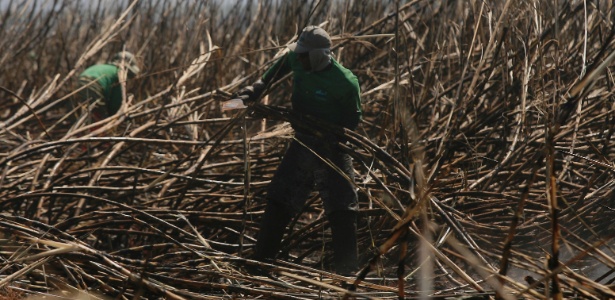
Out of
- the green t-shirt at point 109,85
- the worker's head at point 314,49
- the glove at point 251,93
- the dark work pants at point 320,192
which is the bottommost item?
the dark work pants at point 320,192

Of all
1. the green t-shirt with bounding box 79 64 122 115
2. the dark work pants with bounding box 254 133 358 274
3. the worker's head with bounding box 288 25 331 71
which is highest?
the worker's head with bounding box 288 25 331 71

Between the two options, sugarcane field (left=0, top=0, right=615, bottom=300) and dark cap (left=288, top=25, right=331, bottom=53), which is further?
dark cap (left=288, top=25, right=331, bottom=53)

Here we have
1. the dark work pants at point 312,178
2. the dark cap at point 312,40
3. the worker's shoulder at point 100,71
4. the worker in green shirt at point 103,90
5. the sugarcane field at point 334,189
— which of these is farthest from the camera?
the worker's shoulder at point 100,71

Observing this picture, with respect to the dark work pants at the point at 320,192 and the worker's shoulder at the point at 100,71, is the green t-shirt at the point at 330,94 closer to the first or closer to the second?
the dark work pants at the point at 320,192

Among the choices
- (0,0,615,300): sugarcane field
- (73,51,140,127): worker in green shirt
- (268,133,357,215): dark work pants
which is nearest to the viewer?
(0,0,615,300): sugarcane field

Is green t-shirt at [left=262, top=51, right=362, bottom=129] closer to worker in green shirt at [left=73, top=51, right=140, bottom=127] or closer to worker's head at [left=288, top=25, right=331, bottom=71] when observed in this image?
worker's head at [left=288, top=25, right=331, bottom=71]

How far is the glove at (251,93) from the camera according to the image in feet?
13.6

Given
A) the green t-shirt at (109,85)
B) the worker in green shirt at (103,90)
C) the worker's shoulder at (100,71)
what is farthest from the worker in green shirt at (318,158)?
the worker's shoulder at (100,71)

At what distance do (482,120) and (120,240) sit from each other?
2.17 m

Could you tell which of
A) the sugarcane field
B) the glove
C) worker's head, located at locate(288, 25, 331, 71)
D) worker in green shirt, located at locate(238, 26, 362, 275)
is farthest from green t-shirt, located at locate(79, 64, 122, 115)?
worker's head, located at locate(288, 25, 331, 71)

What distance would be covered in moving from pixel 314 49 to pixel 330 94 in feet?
0.73

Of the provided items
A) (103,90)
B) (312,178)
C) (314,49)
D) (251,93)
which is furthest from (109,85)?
(314,49)

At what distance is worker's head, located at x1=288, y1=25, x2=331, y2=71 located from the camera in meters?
4.02

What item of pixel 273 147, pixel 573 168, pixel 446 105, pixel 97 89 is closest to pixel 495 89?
pixel 446 105
